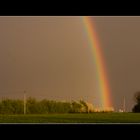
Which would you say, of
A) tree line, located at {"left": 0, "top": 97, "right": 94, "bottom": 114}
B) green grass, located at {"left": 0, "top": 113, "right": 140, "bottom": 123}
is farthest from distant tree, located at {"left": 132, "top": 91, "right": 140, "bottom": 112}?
green grass, located at {"left": 0, "top": 113, "right": 140, "bottom": 123}

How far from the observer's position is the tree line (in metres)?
17.5

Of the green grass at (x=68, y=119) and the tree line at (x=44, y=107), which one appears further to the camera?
the tree line at (x=44, y=107)

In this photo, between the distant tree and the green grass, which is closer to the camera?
the green grass

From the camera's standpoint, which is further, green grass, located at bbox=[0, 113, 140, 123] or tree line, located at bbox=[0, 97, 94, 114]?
tree line, located at bbox=[0, 97, 94, 114]

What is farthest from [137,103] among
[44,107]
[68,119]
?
[68,119]

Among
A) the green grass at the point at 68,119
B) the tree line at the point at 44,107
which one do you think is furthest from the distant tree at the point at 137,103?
the green grass at the point at 68,119

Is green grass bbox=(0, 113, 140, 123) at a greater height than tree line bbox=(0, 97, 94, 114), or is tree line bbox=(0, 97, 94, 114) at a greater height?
tree line bbox=(0, 97, 94, 114)

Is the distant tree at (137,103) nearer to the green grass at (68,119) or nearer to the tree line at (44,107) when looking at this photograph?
the tree line at (44,107)

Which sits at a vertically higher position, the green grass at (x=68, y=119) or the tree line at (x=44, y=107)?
the tree line at (x=44, y=107)

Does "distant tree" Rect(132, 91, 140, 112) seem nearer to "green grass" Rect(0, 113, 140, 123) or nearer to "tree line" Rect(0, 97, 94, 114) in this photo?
"tree line" Rect(0, 97, 94, 114)

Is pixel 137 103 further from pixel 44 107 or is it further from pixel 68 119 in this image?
pixel 68 119

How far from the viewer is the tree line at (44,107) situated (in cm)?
1755
